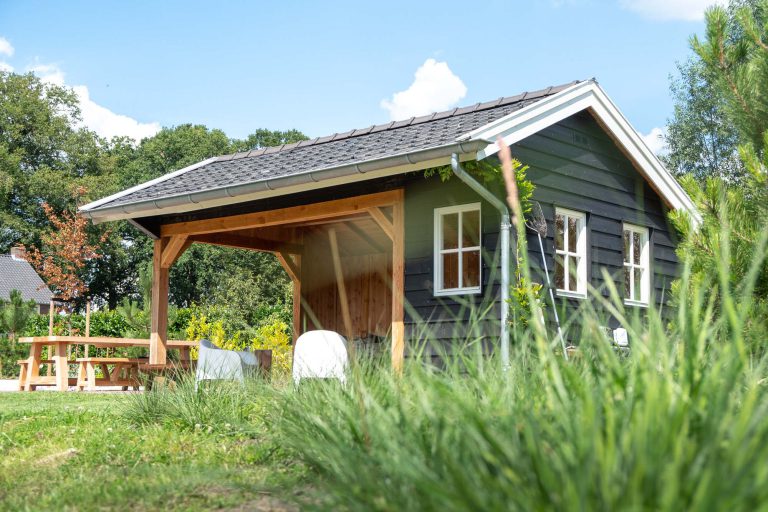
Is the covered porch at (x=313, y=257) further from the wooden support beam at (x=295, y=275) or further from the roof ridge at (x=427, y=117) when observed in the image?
the roof ridge at (x=427, y=117)

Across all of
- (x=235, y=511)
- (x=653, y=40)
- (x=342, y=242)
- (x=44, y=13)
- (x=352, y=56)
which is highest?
(x=44, y=13)

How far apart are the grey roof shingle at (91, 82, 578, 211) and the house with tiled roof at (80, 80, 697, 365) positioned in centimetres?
4

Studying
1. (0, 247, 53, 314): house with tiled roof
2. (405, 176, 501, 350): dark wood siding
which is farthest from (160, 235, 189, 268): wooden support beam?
(0, 247, 53, 314): house with tiled roof

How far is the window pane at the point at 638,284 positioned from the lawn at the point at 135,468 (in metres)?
6.30

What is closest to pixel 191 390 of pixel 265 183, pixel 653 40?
pixel 265 183

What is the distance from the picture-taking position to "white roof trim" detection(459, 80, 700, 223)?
7852 mm

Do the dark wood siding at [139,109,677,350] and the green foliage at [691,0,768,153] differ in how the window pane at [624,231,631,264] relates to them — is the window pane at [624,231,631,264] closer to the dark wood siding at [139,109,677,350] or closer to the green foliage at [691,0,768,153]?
the dark wood siding at [139,109,677,350]

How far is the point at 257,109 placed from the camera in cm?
3362

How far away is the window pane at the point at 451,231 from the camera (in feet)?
28.8

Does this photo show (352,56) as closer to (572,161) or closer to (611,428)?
(572,161)

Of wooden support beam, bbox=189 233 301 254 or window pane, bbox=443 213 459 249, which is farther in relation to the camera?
wooden support beam, bbox=189 233 301 254

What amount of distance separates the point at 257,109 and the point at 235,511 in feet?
103

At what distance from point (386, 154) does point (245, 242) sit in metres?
4.18

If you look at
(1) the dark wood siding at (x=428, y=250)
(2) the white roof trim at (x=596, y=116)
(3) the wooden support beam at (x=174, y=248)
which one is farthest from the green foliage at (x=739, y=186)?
(3) the wooden support beam at (x=174, y=248)
